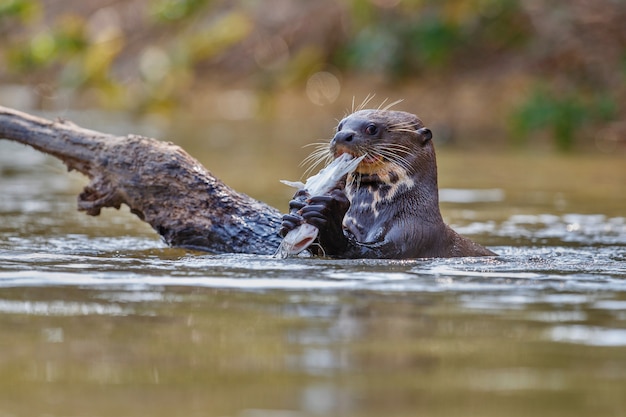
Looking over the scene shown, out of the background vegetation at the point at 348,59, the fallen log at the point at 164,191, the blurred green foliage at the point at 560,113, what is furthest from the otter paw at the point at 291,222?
the blurred green foliage at the point at 560,113

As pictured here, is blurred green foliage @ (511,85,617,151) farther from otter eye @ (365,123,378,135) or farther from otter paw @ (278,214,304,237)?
otter paw @ (278,214,304,237)

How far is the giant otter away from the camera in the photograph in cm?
494

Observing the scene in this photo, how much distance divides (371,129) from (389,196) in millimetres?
287

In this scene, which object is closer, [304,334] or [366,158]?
[304,334]

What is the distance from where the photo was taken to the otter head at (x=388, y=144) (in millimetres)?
5023

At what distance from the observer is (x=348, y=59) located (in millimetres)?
19641

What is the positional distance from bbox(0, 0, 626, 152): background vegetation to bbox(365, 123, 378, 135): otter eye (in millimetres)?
5374

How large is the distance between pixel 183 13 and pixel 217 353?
864cm

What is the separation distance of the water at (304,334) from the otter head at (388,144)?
21.7 inches

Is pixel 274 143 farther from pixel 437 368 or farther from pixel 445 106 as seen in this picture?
pixel 437 368

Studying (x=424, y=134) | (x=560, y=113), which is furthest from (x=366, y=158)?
(x=560, y=113)

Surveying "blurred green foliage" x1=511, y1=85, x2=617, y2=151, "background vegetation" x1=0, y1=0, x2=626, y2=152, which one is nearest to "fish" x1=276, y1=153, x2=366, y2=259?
"background vegetation" x1=0, y1=0, x2=626, y2=152

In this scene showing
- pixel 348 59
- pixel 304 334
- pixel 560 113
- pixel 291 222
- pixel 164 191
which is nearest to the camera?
pixel 304 334

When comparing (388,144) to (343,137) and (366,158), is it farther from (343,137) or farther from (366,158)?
(343,137)
